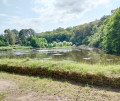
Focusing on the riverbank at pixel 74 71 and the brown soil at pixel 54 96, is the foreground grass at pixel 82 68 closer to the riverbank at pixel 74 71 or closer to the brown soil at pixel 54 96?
the riverbank at pixel 74 71

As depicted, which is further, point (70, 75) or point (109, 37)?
point (109, 37)

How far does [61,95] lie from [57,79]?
1955mm

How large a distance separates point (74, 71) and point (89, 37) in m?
63.1

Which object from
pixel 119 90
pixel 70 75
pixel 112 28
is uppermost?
pixel 112 28

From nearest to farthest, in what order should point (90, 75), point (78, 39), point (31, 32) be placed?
point (90, 75) → point (78, 39) → point (31, 32)

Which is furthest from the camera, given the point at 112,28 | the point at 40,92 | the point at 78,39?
the point at 78,39

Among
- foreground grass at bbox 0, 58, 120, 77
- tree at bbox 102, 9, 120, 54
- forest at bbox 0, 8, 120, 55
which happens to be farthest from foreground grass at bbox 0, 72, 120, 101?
forest at bbox 0, 8, 120, 55

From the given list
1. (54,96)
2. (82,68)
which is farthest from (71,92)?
(82,68)

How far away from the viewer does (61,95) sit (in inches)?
167

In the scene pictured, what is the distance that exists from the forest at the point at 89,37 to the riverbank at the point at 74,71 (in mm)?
19031

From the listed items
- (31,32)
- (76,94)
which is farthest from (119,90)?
→ (31,32)

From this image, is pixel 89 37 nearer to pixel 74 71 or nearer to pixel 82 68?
pixel 82 68

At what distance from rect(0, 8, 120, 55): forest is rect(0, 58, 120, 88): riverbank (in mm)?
19031

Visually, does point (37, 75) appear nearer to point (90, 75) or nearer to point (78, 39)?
point (90, 75)
